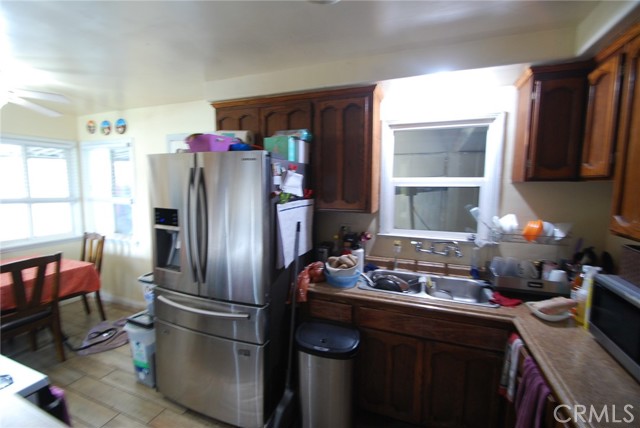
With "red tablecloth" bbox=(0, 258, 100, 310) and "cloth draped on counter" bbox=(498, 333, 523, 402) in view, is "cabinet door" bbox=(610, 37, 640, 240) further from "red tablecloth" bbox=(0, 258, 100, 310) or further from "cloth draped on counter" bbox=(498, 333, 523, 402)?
"red tablecloth" bbox=(0, 258, 100, 310)

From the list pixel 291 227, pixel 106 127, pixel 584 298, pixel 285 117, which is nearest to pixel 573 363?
pixel 584 298

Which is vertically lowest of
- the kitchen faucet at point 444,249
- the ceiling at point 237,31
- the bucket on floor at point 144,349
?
the bucket on floor at point 144,349

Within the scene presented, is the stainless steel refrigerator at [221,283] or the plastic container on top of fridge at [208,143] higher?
the plastic container on top of fridge at [208,143]

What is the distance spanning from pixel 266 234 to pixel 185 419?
1.46 m

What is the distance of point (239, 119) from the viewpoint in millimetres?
2326

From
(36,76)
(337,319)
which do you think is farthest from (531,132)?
(36,76)

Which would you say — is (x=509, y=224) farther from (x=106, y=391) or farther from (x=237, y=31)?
(x=106, y=391)

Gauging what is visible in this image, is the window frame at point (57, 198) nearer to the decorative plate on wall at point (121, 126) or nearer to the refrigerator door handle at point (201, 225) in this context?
the decorative plate on wall at point (121, 126)

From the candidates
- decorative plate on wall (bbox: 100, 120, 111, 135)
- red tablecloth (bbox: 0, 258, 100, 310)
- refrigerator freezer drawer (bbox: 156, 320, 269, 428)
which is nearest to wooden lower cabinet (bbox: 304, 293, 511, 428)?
refrigerator freezer drawer (bbox: 156, 320, 269, 428)

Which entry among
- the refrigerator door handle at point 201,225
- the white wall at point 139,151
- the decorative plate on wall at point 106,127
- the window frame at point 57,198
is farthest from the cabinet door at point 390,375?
the window frame at point 57,198

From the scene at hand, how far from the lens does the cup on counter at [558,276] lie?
160cm

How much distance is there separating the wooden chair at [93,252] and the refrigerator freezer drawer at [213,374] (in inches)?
67.7

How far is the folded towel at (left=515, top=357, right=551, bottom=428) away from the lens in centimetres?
103

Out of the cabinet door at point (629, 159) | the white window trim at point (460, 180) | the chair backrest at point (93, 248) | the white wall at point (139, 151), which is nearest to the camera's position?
the cabinet door at point (629, 159)
